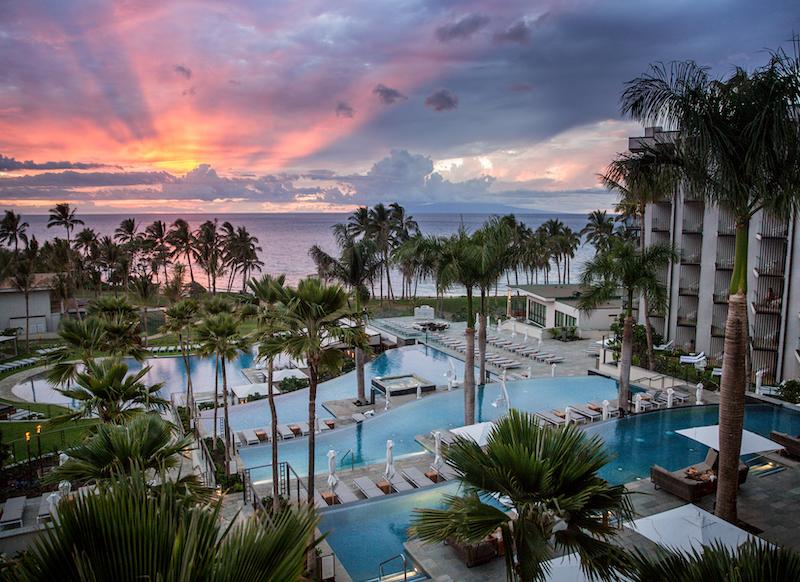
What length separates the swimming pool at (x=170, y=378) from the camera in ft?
92.9

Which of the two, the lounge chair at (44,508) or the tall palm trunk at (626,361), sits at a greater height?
the tall palm trunk at (626,361)

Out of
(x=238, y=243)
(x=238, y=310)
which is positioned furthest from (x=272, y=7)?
(x=238, y=243)

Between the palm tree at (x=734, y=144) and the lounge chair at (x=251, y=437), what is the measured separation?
14185 mm

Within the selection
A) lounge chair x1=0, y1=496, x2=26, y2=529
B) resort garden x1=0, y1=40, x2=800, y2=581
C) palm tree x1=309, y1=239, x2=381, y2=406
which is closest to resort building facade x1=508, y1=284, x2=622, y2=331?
resort garden x1=0, y1=40, x2=800, y2=581

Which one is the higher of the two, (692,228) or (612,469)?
(692,228)

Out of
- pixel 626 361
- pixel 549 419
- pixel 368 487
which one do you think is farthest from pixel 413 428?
pixel 626 361

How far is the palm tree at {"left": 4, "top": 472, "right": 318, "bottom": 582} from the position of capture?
2.76 metres

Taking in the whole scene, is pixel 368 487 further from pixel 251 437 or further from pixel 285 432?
pixel 251 437

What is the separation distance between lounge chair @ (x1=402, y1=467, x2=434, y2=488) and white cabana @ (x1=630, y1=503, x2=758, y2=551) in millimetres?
6337

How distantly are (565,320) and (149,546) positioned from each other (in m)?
39.2

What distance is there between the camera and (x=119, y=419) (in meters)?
12.2

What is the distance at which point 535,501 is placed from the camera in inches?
231

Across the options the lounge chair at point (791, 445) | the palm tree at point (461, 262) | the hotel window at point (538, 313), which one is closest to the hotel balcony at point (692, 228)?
the hotel window at point (538, 313)

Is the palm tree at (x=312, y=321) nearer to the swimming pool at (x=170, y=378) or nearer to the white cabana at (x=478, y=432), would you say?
the white cabana at (x=478, y=432)
